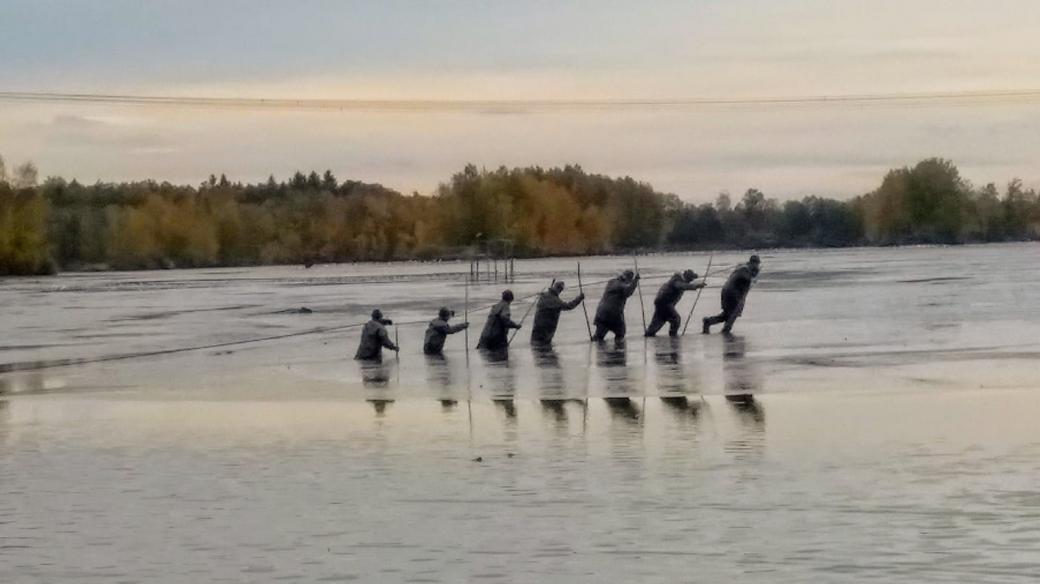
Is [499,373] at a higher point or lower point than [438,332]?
lower

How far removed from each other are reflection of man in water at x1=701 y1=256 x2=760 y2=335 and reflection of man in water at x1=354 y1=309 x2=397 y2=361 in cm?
779

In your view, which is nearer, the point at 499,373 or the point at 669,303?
the point at 499,373

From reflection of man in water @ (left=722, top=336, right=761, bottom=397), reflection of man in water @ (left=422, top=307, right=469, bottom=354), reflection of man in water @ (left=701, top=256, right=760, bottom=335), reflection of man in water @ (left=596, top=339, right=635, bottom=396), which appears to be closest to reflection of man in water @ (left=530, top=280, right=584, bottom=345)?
reflection of man in water @ (left=596, top=339, right=635, bottom=396)

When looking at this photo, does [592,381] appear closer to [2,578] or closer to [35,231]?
[2,578]

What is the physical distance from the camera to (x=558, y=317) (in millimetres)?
33594

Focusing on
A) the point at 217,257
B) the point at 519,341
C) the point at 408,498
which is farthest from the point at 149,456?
the point at 217,257

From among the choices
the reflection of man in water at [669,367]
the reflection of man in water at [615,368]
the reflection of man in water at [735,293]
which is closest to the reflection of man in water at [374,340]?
the reflection of man in water at [615,368]

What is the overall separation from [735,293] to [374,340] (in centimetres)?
855

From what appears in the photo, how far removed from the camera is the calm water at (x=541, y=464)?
1205cm

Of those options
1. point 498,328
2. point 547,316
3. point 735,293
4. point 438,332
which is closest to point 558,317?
point 547,316

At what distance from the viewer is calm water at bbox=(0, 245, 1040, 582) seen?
12055mm

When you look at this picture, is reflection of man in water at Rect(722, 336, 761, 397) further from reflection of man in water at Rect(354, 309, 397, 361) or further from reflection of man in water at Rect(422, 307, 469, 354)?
reflection of man in water at Rect(354, 309, 397, 361)

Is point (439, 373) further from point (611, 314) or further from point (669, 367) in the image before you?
point (611, 314)

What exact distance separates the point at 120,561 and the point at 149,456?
5630 mm
